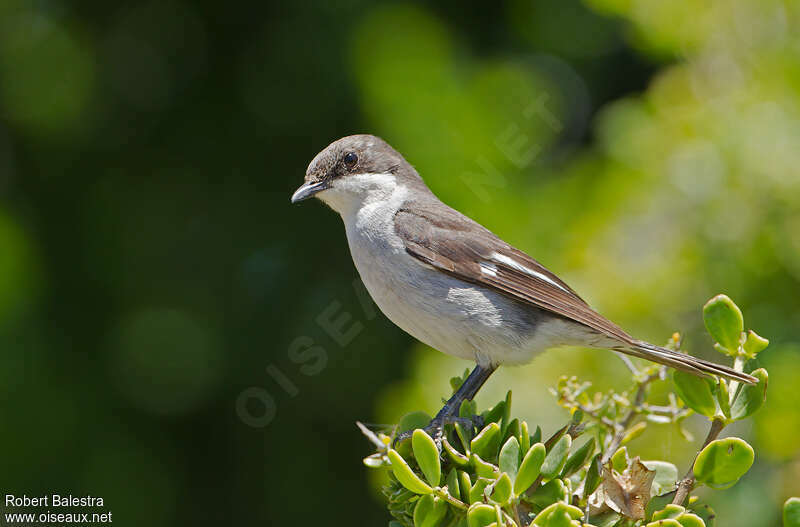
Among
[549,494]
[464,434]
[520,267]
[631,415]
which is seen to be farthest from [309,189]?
[549,494]

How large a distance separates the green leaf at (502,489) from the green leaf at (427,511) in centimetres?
16

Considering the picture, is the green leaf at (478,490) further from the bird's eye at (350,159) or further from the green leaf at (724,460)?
the bird's eye at (350,159)

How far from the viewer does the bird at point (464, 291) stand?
297 cm

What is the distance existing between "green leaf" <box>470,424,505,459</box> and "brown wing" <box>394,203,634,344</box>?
Result: 1078 millimetres

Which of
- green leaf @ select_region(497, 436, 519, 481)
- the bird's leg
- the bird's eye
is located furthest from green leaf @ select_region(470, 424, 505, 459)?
the bird's eye

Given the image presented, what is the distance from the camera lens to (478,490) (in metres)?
1.82

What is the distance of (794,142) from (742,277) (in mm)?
595

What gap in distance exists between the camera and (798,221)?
3275 millimetres

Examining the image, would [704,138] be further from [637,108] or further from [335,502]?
[335,502]

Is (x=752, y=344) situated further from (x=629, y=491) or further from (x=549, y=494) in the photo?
(x=549, y=494)

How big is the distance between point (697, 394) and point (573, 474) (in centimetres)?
38

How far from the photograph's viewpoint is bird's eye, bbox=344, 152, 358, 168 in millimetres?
3461

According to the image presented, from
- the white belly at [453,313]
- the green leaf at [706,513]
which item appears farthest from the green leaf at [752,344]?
the white belly at [453,313]

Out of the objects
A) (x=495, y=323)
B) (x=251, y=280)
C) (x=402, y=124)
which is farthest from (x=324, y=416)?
(x=495, y=323)
